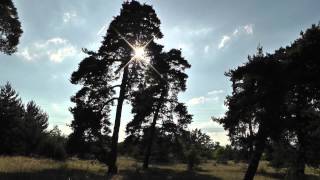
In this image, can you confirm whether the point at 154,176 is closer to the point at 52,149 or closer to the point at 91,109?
the point at 91,109

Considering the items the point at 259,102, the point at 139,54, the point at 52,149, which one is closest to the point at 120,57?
the point at 139,54

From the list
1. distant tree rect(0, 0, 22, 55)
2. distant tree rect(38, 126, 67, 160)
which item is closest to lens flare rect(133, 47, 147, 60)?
distant tree rect(0, 0, 22, 55)

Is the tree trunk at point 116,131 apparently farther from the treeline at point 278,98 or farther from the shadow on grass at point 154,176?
the treeline at point 278,98

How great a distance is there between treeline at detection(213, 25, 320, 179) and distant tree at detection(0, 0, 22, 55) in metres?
13.5

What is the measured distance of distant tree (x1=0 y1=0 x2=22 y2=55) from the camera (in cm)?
2258

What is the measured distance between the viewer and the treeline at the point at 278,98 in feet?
75.3

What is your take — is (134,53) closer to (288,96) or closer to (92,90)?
(92,90)

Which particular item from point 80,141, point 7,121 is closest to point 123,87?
point 80,141

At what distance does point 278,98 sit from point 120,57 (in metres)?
10.6

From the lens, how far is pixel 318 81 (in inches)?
885

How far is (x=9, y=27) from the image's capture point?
23.3 m

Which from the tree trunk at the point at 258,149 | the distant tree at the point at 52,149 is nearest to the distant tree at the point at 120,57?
the tree trunk at the point at 258,149

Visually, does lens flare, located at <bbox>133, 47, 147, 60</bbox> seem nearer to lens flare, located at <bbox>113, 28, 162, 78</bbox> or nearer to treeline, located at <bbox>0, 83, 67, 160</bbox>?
lens flare, located at <bbox>113, 28, 162, 78</bbox>

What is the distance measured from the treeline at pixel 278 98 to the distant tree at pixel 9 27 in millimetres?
Answer: 13450
